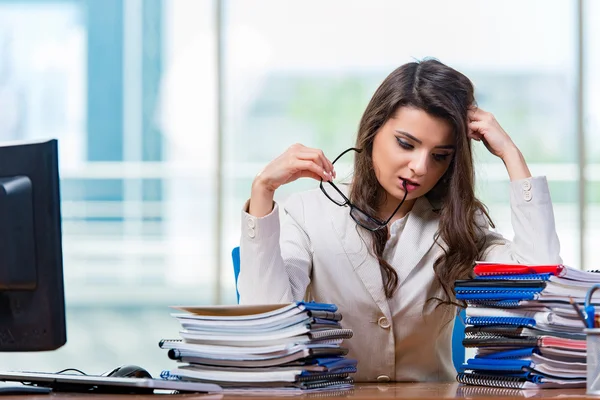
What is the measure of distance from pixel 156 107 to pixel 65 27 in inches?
26.7

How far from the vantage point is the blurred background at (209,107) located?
433cm

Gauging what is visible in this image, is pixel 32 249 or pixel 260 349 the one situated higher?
pixel 32 249

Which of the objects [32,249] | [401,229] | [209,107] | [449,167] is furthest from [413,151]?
[209,107]

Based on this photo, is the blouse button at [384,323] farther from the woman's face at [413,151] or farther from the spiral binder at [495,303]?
the spiral binder at [495,303]

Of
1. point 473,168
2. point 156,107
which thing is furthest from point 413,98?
point 156,107

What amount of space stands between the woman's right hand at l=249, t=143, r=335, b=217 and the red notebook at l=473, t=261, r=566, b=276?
0.39 meters

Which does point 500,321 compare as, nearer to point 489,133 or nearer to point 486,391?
point 486,391

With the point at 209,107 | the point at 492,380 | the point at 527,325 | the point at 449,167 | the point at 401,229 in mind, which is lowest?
the point at 492,380

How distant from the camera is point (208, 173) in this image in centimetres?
436

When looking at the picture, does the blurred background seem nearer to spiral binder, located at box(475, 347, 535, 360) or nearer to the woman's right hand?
the woman's right hand

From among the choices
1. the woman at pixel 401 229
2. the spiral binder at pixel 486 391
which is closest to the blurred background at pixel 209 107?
the woman at pixel 401 229

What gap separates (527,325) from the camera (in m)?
1.57

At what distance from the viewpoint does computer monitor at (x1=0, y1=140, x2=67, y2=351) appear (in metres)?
1.41

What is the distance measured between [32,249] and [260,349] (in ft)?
1.43
